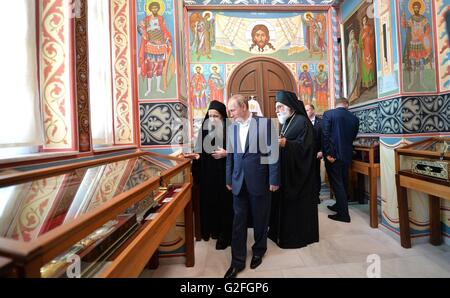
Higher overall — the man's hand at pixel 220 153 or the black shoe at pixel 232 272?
the man's hand at pixel 220 153

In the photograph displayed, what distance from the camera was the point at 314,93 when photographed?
6176mm

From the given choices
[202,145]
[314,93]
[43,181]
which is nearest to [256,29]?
[314,93]

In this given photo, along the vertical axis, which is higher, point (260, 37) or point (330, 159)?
point (260, 37)

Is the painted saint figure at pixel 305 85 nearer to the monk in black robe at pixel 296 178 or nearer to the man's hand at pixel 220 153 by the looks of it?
the monk in black robe at pixel 296 178

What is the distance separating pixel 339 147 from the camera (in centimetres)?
388

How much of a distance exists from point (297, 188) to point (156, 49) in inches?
93.6

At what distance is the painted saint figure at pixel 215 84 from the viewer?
6.10m

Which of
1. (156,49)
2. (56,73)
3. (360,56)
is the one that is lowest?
(56,73)

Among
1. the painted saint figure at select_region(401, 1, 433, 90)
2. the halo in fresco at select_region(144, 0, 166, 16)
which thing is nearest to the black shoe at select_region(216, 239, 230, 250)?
the halo in fresco at select_region(144, 0, 166, 16)

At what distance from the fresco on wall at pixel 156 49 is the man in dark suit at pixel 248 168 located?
0.88 meters

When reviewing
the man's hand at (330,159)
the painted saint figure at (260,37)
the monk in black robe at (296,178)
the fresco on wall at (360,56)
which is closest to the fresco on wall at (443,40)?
the fresco on wall at (360,56)

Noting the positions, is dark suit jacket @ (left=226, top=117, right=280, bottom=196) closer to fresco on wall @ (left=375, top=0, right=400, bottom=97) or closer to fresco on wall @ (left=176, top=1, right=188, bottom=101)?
fresco on wall @ (left=176, top=1, right=188, bottom=101)

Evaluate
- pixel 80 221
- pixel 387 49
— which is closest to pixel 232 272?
pixel 80 221

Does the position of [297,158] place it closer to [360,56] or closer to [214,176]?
[214,176]
